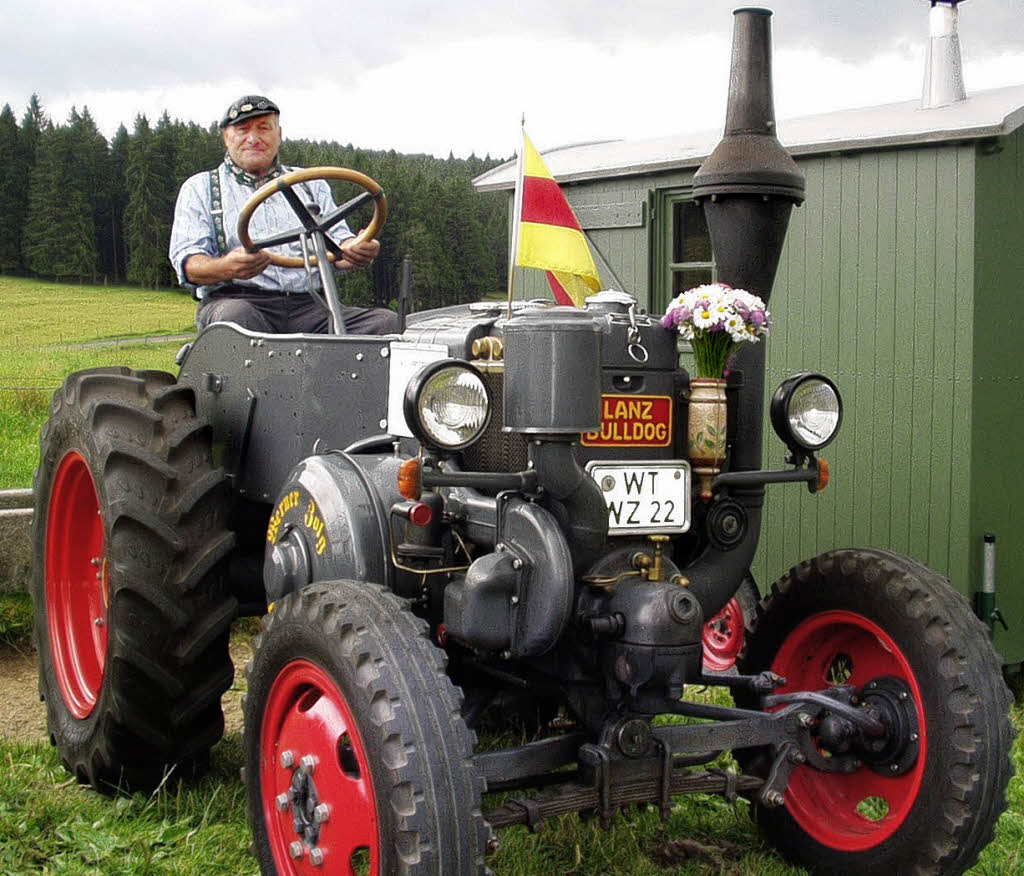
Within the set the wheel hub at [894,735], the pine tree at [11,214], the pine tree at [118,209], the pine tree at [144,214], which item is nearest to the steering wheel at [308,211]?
the wheel hub at [894,735]

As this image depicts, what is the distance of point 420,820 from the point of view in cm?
236

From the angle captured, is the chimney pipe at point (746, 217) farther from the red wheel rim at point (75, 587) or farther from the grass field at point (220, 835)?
the red wheel rim at point (75, 587)

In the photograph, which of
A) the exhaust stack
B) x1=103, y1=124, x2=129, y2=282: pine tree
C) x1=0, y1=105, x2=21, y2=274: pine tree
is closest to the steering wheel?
the exhaust stack

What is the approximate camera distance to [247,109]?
4.77 metres

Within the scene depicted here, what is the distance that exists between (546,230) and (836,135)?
3032mm

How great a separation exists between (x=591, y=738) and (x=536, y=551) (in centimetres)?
53

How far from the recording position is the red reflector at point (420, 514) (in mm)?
2873

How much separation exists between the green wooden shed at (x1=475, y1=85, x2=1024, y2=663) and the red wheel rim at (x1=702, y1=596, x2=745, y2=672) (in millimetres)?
236

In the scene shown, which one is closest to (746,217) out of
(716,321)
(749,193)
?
(749,193)

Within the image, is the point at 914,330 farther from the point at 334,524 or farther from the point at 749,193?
the point at 334,524

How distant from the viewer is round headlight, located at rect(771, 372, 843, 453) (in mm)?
3184

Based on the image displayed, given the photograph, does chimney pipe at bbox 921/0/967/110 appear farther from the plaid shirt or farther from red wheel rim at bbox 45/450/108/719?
red wheel rim at bbox 45/450/108/719

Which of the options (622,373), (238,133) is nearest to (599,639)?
(622,373)

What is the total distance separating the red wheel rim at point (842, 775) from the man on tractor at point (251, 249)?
184 cm
